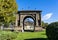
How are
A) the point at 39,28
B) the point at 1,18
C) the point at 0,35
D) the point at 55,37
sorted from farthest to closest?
→ the point at 39,28 < the point at 1,18 < the point at 0,35 < the point at 55,37

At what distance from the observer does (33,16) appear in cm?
5306

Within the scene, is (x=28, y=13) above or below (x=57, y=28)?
above

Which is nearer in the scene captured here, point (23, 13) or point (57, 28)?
point (57, 28)

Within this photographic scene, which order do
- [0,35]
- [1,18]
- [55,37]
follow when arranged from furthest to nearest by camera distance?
[1,18] → [0,35] → [55,37]

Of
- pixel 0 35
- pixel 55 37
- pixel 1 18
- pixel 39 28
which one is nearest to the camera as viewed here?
pixel 55 37

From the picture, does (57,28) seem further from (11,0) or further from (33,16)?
(33,16)

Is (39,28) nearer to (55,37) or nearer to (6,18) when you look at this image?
(6,18)

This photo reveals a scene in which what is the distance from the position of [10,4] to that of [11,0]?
2.63 feet

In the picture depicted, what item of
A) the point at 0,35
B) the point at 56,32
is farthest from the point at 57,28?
the point at 0,35

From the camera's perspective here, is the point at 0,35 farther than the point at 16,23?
No

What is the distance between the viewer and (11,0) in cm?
3841

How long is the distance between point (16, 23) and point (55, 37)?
40.7 m

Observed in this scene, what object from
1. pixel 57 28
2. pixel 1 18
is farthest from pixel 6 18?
pixel 57 28

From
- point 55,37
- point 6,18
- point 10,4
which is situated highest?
point 10,4
